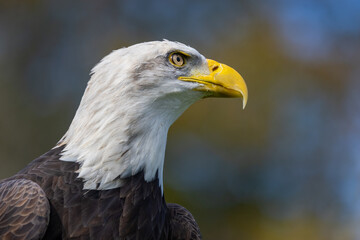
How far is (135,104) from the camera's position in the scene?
335 cm

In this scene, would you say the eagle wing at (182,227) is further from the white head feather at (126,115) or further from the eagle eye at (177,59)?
the eagle eye at (177,59)

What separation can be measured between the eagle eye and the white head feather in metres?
0.04

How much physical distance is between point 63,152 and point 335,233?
10970 millimetres

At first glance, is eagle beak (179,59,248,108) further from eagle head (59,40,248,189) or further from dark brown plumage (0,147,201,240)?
dark brown plumage (0,147,201,240)

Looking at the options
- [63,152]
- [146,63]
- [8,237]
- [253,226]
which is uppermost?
[146,63]

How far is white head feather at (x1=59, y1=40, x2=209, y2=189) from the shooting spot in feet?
10.7

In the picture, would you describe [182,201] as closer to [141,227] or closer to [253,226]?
[253,226]


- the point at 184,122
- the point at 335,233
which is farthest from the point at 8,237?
the point at 335,233

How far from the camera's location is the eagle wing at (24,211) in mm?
2912

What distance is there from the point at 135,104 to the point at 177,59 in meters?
0.49

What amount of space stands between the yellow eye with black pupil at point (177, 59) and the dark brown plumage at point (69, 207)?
2.65ft

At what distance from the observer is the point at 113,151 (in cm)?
326

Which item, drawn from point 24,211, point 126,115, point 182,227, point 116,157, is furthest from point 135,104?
point 182,227

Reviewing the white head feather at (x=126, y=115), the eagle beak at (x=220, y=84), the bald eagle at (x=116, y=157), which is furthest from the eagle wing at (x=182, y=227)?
the eagle beak at (x=220, y=84)
